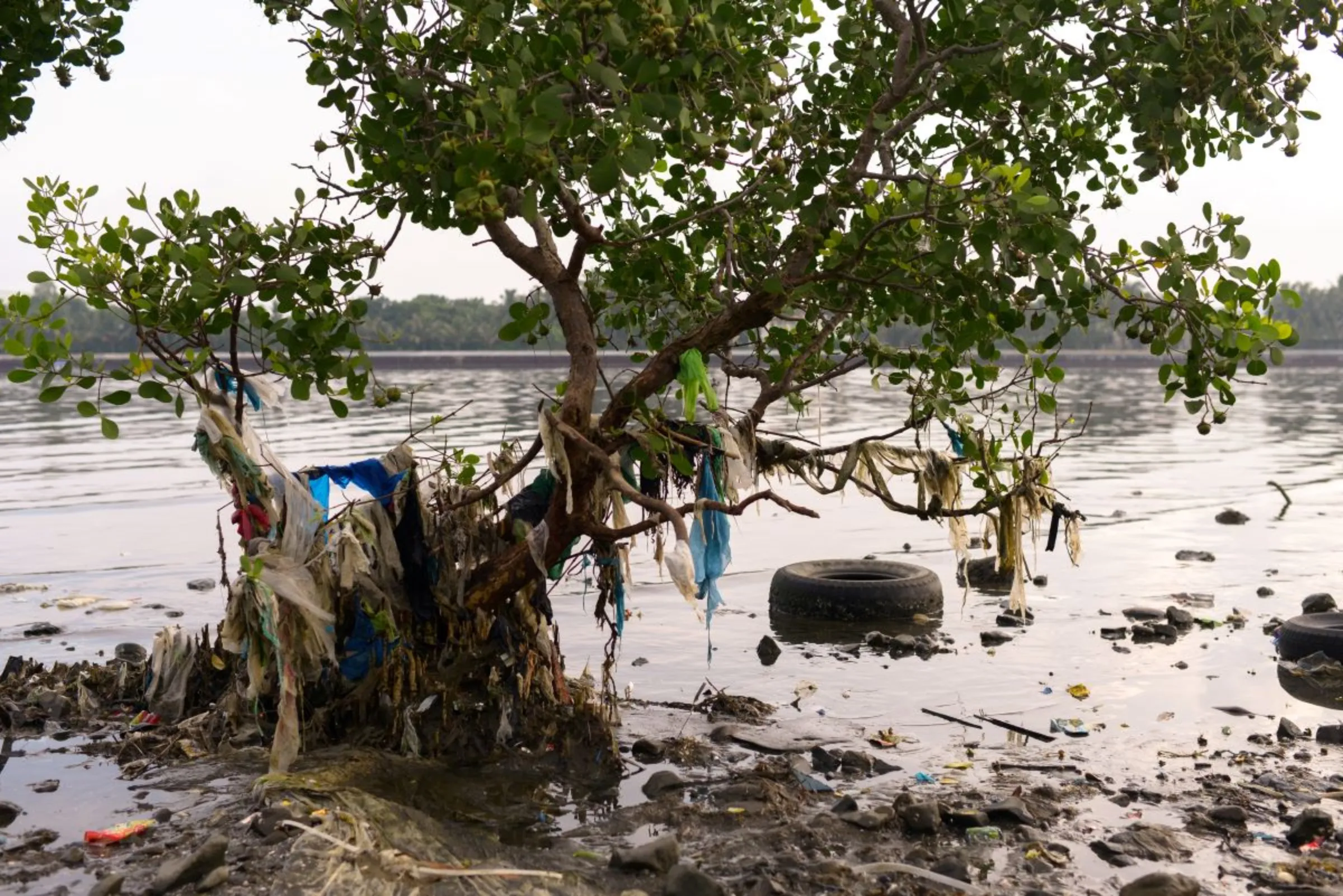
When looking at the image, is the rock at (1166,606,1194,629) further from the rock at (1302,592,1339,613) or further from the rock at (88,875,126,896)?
the rock at (88,875,126,896)

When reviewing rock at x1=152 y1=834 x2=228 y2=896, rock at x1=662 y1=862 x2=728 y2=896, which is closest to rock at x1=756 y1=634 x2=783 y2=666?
rock at x1=662 y1=862 x2=728 y2=896

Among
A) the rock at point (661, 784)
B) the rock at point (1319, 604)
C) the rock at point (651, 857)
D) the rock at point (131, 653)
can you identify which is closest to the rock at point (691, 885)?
the rock at point (651, 857)

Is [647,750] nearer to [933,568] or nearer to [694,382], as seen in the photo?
[694,382]

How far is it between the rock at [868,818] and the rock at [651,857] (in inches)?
41.1

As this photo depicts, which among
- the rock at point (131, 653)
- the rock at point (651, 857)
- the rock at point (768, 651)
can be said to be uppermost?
the rock at point (131, 653)

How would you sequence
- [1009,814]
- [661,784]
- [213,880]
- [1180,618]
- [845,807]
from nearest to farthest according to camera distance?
[213,880]
[1009,814]
[845,807]
[661,784]
[1180,618]

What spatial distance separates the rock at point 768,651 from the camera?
415 inches

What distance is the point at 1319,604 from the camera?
11836 mm

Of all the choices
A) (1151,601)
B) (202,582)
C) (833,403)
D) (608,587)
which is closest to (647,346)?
(608,587)

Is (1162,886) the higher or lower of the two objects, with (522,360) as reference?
lower

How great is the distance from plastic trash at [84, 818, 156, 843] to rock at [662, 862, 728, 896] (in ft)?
8.93

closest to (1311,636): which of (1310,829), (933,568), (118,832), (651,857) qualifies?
(1310,829)

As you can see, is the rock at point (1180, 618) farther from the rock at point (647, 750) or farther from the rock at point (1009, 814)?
the rock at point (647, 750)

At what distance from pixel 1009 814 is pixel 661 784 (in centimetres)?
193
